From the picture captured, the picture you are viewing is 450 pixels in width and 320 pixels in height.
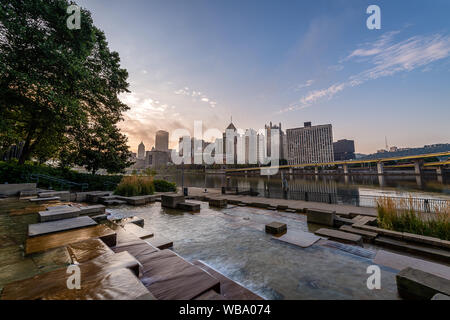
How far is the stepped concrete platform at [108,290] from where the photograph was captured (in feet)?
5.21

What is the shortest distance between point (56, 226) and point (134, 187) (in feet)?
28.7

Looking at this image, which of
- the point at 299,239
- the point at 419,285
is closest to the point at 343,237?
the point at 299,239

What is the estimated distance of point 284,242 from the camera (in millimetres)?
4844

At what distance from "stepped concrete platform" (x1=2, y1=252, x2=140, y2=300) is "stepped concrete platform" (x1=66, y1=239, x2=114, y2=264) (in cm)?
18

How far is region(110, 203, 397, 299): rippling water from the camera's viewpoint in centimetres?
278

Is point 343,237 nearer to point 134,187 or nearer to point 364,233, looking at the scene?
point 364,233

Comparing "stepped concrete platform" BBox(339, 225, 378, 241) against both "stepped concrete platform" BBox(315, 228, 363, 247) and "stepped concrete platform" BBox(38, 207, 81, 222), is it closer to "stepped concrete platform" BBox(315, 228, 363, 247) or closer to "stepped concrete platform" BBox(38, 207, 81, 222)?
"stepped concrete platform" BBox(315, 228, 363, 247)

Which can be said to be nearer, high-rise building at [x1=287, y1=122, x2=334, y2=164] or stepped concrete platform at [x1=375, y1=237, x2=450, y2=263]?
stepped concrete platform at [x1=375, y1=237, x2=450, y2=263]

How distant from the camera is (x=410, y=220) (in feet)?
19.6

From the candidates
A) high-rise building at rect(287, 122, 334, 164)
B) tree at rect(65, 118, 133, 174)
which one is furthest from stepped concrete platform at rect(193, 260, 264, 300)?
high-rise building at rect(287, 122, 334, 164)

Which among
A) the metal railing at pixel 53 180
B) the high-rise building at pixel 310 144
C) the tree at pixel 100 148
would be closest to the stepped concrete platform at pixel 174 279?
the metal railing at pixel 53 180

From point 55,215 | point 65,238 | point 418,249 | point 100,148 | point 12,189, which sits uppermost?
point 100,148

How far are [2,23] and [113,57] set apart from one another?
7.26m
